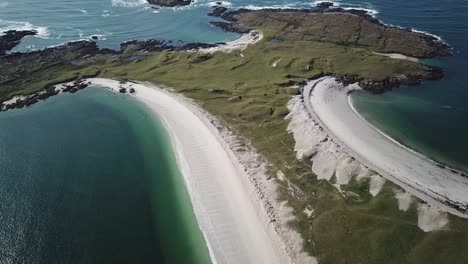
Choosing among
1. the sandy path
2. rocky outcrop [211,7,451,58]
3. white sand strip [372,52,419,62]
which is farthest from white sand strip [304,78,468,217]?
rocky outcrop [211,7,451,58]

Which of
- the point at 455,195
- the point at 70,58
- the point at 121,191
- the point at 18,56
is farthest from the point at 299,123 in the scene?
the point at 18,56

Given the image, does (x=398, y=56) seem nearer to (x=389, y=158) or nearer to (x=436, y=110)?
(x=436, y=110)

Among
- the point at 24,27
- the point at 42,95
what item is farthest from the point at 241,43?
the point at 24,27

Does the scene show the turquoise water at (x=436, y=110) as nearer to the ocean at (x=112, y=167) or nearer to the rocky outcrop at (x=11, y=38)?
the ocean at (x=112, y=167)

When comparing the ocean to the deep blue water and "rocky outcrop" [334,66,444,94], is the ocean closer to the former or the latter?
the deep blue water

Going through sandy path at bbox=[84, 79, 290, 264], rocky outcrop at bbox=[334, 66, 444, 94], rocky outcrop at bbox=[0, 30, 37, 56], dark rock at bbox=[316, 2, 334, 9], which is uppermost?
dark rock at bbox=[316, 2, 334, 9]

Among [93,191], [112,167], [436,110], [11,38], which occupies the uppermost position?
[11,38]
